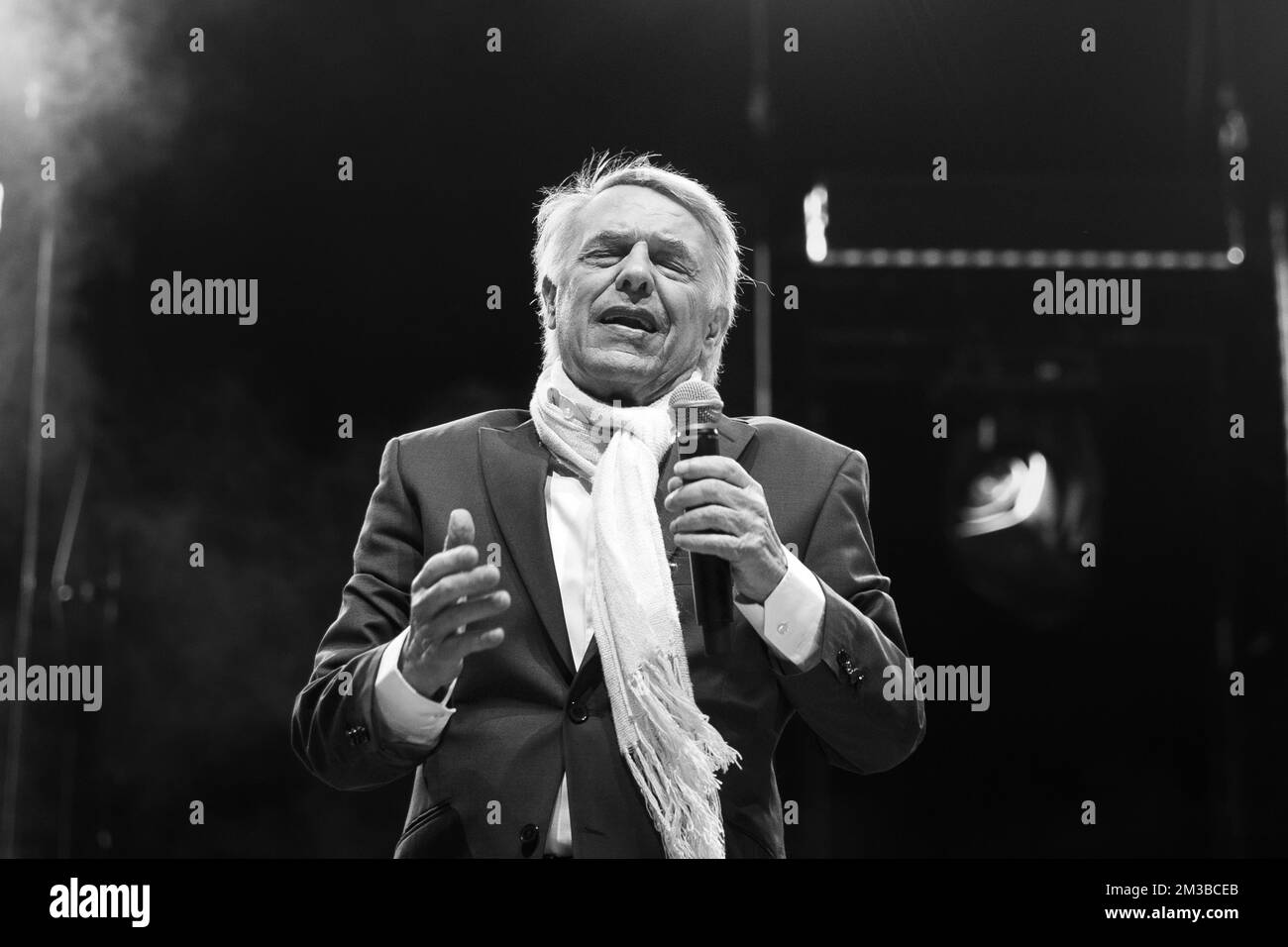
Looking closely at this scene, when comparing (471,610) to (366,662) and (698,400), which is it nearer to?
(366,662)

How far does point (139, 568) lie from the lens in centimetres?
282

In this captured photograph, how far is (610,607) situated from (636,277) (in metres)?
0.58

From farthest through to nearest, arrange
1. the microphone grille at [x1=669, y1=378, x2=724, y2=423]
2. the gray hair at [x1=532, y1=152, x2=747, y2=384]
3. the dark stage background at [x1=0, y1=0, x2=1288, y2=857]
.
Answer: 1. the dark stage background at [x1=0, y1=0, x2=1288, y2=857]
2. the gray hair at [x1=532, y1=152, x2=747, y2=384]
3. the microphone grille at [x1=669, y1=378, x2=724, y2=423]

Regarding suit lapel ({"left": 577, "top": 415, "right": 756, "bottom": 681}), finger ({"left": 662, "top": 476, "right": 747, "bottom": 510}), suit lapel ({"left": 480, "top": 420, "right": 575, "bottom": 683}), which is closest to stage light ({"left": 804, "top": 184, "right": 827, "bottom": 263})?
suit lapel ({"left": 577, "top": 415, "right": 756, "bottom": 681})

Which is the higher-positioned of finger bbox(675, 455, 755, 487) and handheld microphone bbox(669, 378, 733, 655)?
finger bbox(675, 455, 755, 487)

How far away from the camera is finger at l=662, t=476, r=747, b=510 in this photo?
184 centimetres

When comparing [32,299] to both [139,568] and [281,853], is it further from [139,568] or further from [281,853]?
[281,853]

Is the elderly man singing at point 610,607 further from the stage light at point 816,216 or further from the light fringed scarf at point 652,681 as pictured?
the stage light at point 816,216

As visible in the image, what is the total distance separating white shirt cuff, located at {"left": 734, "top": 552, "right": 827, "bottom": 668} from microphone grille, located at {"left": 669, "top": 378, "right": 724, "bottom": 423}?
274 mm

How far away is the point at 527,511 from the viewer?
2162 millimetres

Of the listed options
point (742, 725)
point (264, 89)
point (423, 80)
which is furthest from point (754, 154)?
point (742, 725)

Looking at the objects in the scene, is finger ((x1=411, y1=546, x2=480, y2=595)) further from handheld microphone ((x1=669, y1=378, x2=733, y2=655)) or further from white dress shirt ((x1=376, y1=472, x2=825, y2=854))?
handheld microphone ((x1=669, y1=378, x2=733, y2=655))

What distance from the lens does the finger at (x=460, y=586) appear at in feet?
5.89
